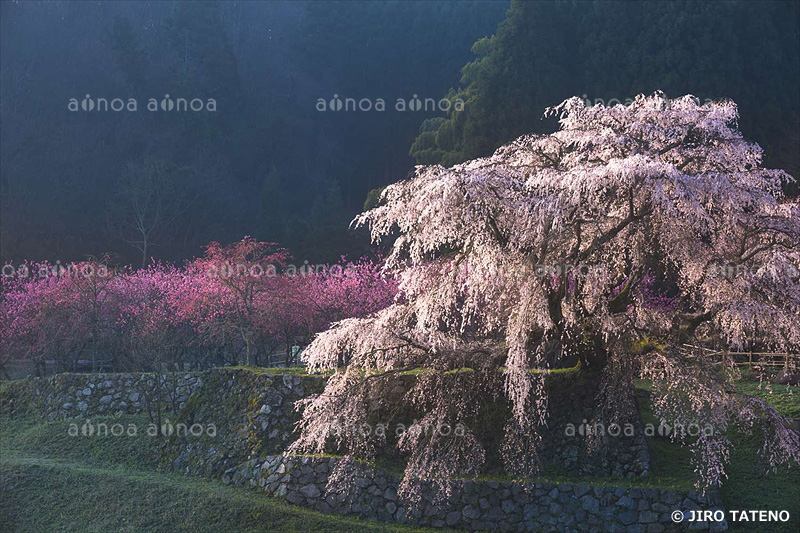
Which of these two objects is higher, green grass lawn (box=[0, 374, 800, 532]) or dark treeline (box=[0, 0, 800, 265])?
dark treeline (box=[0, 0, 800, 265])

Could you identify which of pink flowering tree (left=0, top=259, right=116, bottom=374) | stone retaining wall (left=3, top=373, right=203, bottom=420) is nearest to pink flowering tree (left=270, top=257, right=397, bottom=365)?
stone retaining wall (left=3, top=373, right=203, bottom=420)

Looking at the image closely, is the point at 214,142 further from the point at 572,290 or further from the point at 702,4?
the point at 572,290

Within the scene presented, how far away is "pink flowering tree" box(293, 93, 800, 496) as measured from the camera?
11102 millimetres

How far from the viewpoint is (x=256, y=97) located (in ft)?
158

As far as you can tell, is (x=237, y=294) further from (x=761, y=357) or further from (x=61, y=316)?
(x=761, y=357)

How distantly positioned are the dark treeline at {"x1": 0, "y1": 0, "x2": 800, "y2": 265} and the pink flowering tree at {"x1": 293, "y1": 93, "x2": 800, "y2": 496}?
16036mm

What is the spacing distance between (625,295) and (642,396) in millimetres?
3408

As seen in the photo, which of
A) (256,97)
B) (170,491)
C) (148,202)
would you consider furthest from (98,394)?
(256,97)

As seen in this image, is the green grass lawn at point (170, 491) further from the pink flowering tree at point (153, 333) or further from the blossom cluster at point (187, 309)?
the blossom cluster at point (187, 309)

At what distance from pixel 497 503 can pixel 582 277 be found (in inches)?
139

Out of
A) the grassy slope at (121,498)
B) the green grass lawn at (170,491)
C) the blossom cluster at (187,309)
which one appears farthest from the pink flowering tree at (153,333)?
the green grass lawn at (170,491)

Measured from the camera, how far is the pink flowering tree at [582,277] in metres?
11.1

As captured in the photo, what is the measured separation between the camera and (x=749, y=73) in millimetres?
26953

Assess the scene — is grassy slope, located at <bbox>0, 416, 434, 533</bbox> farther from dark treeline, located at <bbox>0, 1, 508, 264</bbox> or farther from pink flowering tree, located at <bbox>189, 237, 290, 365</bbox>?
dark treeline, located at <bbox>0, 1, 508, 264</bbox>
